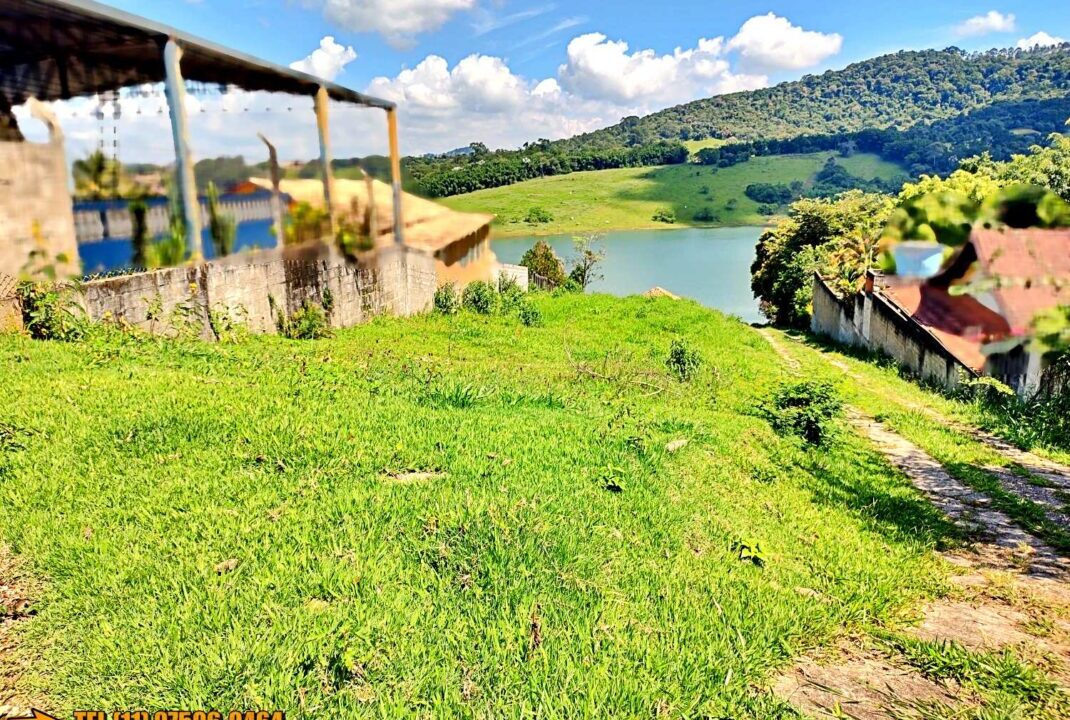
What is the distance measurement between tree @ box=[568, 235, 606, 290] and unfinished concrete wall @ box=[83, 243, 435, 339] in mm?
22423

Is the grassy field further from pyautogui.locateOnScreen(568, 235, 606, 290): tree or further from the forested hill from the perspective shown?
the forested hill

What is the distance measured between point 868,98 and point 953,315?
2259 cm

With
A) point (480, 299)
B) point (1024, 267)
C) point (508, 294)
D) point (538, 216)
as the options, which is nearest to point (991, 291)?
point (1024, 267)

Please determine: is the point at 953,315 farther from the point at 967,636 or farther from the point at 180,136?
the point at 180,136

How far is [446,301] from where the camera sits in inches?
600

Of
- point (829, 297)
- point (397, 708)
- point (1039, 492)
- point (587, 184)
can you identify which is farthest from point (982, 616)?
point (587, 184)

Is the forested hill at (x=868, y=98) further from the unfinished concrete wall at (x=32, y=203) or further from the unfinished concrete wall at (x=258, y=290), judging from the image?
the unfinished concrete wall at (x=32, y=203)

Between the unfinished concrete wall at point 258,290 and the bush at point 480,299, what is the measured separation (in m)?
2.21

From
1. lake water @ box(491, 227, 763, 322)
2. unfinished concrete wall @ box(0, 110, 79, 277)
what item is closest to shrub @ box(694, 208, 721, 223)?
lake water @ box(491, 227, 763, 322)

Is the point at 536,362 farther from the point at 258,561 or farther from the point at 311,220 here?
the point at 258,561

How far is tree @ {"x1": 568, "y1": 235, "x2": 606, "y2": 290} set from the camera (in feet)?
117

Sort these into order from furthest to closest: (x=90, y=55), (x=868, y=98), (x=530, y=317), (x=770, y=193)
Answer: (x=770, y=193) → (x=868, y=98) → (x=530, y=317) → (x=90, y=55)

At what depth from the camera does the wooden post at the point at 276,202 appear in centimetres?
828

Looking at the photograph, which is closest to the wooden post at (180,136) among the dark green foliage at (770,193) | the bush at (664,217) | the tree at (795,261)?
the tree at (795,261)
